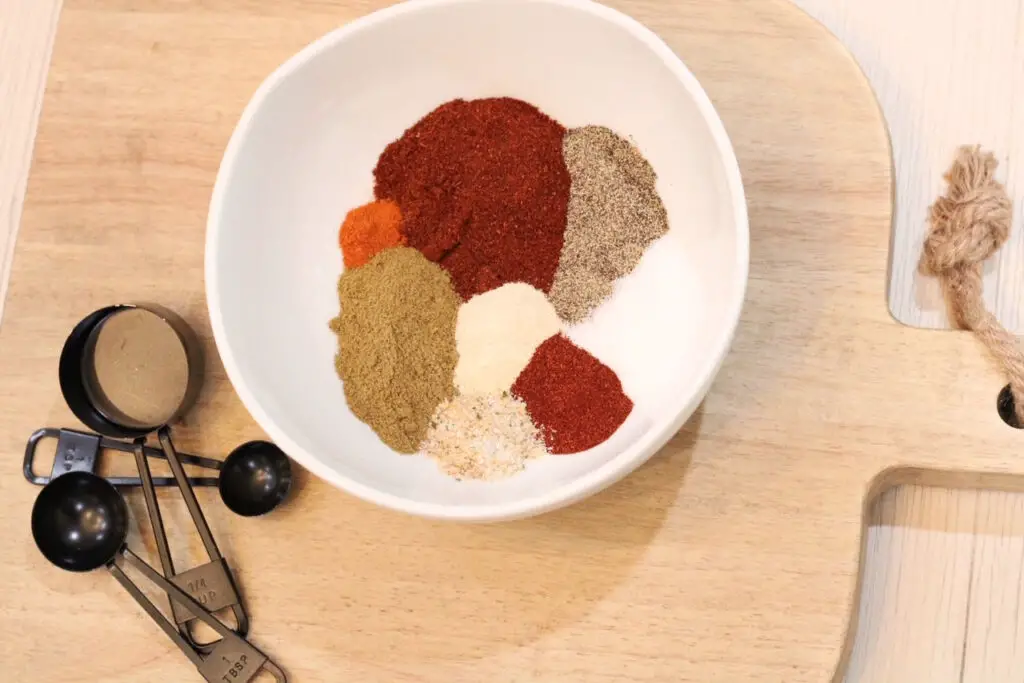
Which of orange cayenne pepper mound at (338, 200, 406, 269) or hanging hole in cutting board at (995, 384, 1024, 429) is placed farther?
orange cayenne pepper mound at (338, 200, 406, 269)

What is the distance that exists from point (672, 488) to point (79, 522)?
0.55m

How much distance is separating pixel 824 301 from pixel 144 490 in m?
0.66

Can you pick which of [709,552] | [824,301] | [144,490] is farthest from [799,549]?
[144,490]

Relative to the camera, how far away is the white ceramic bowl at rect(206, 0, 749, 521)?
79 centimetres

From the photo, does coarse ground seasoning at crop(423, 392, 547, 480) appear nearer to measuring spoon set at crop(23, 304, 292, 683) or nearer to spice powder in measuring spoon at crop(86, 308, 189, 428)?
measuring spoon set at crop(23, 304, 292, 683)

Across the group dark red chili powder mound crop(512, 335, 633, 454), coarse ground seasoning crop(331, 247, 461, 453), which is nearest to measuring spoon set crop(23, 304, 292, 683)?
coarse ground seasoning crop(331, 247, 461, 453)

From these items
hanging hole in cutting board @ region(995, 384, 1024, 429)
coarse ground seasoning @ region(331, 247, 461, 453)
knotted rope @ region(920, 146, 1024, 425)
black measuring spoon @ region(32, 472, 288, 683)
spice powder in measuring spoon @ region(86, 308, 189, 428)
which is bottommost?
black measuring spoon @ region(32, 472, 288, 683)

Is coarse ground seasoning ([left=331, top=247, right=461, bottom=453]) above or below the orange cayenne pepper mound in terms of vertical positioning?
below

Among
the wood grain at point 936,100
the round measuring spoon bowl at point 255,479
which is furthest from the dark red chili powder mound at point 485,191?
the wood grain at point 936,100

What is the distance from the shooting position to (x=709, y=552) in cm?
81

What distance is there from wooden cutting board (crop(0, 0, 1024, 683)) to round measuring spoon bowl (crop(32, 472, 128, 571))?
44 mm

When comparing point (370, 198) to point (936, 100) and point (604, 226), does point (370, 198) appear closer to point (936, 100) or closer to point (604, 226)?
point (604, 226)

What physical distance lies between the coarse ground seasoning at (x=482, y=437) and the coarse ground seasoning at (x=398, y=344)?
2cm

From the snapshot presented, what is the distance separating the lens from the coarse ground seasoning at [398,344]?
851 millimetres
